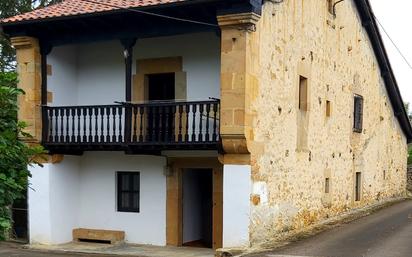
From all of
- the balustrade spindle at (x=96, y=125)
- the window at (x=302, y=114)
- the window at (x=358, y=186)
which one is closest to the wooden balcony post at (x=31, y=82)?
the balustrade spindle at (x=96, y=125)

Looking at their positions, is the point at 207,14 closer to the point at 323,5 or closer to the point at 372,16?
the point at 323,5

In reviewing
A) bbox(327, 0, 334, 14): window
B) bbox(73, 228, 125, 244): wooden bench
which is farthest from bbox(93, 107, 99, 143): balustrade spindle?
bbox(327, 0, 334, 14): window

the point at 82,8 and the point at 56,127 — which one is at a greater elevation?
the point at 82,8

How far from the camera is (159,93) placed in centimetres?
1493

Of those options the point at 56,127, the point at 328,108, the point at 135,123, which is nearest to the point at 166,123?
the point at 135,123

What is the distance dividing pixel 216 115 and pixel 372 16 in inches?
388

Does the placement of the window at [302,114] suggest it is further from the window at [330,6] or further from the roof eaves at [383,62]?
the roof eaves at [383,62]

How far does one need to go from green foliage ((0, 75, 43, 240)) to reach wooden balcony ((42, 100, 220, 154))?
6.99 m

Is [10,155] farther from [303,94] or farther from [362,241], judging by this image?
[303,94]

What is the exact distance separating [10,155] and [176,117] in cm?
837

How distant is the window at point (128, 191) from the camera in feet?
48.4

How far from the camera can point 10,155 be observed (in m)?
5.16

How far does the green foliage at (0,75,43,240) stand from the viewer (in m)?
5.07

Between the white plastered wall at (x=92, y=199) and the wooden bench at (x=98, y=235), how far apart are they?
0.15m
